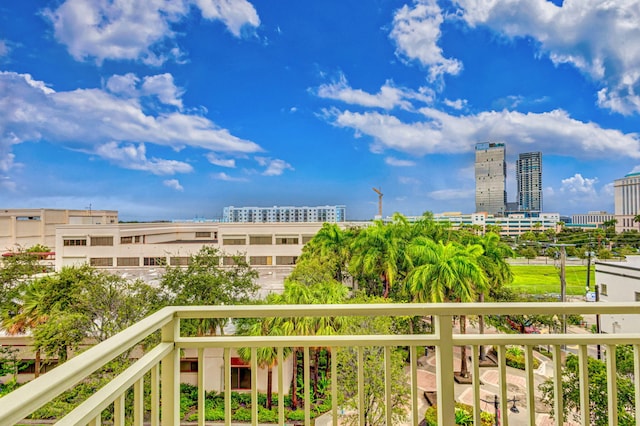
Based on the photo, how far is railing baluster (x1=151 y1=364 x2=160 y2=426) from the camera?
3.59ft

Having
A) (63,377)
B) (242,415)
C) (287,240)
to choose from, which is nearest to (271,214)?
(287,240)

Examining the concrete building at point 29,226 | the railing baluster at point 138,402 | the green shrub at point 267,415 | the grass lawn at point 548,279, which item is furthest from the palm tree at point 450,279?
the concrete building at point 29,226

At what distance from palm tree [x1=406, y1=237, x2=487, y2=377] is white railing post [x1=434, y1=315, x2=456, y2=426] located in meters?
6.94

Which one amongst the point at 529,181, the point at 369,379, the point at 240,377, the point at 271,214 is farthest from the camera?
the point at 271,214

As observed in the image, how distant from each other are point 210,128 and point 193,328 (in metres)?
33.0

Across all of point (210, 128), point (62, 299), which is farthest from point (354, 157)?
point (62, 299)

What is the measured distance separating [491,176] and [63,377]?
3241cm

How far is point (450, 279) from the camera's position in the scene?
25.1ft

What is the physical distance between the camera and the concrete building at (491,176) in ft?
92.5

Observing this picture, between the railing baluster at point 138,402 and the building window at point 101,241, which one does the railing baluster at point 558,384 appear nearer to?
the railing baluster at point 138,402

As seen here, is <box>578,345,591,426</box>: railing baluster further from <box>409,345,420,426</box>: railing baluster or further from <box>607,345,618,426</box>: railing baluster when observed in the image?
<box>409,345,420,426</box>: railing baluster

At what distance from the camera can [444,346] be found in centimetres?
115

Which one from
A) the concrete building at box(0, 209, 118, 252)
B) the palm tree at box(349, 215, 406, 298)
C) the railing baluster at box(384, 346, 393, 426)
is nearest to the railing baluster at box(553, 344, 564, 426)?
the railing baluster at box(384, 346, 393, 426)

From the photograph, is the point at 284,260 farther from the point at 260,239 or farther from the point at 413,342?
Result: the point at 413,342
